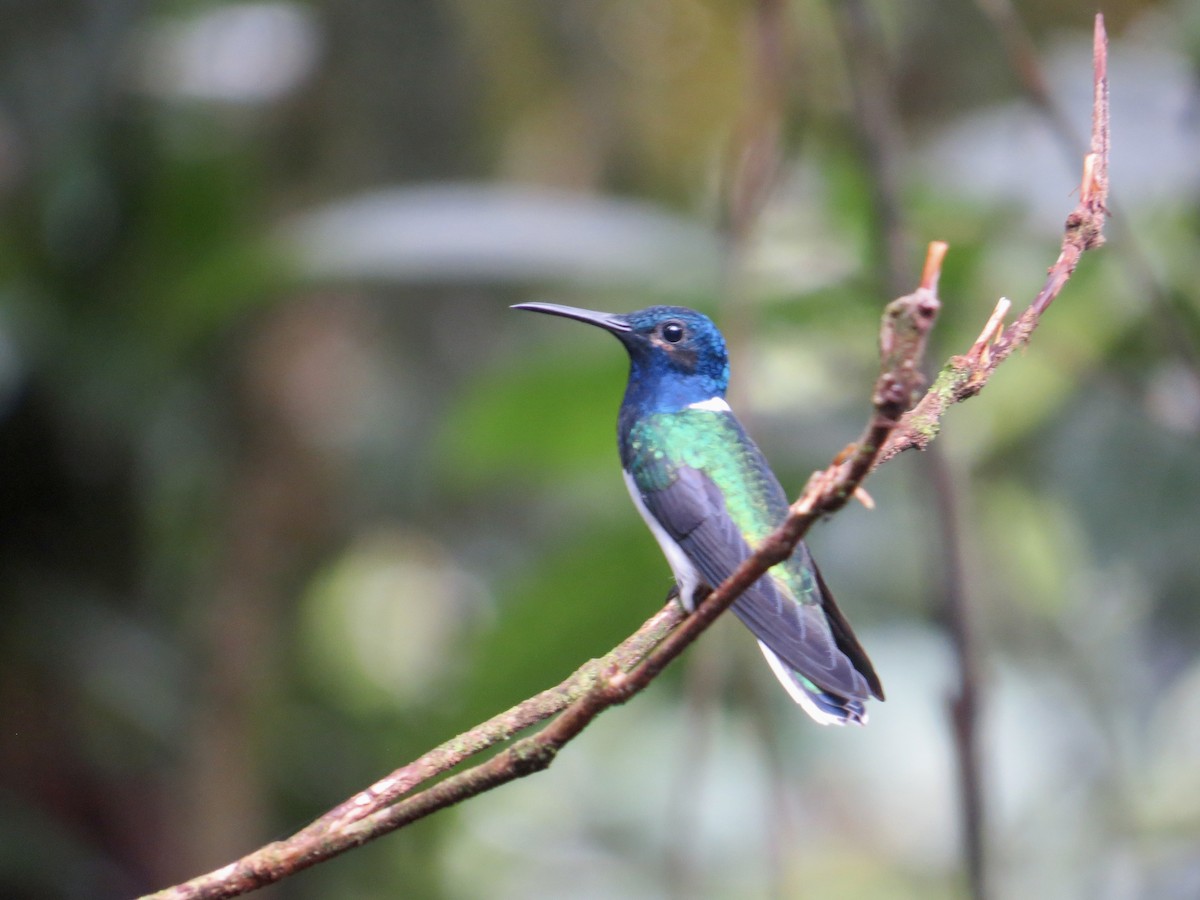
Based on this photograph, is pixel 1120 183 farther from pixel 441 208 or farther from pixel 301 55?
pixel 301 55

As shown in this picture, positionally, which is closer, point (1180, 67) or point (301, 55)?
point (1180, 67)

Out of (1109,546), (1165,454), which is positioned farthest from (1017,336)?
(1165,454)

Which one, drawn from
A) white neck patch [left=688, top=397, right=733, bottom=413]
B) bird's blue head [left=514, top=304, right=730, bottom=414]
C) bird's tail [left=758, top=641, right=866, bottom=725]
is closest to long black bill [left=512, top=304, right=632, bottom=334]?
bird's blue head [left=514, top=304, right=730, bottom=414]

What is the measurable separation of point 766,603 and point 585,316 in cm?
55

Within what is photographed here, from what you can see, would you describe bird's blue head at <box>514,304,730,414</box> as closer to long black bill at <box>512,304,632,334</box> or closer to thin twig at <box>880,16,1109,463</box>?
long black bill at <box>512,304,632,334</box>

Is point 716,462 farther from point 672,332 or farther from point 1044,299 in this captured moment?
point 1044,299

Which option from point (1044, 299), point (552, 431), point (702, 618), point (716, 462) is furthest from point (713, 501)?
point (552, 431)

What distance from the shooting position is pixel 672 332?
83.3 inches

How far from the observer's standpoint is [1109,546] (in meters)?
2.60

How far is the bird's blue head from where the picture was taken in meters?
2.06

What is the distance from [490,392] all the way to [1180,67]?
1700 millimetres

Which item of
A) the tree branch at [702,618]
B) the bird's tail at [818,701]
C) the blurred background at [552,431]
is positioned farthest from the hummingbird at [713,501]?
the tree branch at [702,618]

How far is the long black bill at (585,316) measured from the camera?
1734mm

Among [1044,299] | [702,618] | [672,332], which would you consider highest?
[672,332]
